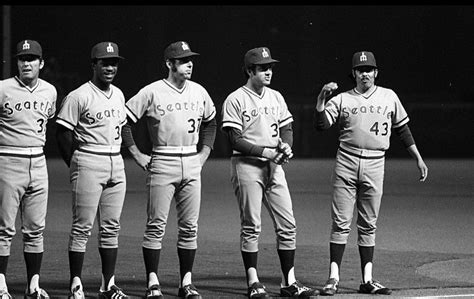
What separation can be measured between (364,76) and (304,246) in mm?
3429

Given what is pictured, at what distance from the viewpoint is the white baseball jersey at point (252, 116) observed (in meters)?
8.23

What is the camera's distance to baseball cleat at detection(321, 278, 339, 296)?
26.6 ft

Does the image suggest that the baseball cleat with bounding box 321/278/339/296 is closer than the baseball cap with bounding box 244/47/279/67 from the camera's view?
Yes

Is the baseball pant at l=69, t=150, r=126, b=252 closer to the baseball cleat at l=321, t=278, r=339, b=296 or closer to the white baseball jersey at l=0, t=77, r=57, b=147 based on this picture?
the white baseball jersey at l=0, t=77, r=57, b=147

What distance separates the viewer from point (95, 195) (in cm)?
780

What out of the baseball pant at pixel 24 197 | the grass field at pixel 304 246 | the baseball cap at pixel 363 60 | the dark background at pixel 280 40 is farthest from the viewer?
the dark background at pixel 280 40

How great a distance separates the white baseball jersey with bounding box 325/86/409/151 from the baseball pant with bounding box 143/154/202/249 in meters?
1.34

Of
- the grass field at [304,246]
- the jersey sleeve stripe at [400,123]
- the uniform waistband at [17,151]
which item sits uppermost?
the jersey sleeve stripe at [400,123]

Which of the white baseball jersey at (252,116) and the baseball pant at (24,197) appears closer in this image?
the baseball pant at (24,197)

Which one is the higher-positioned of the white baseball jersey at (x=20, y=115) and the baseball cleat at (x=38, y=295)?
the white baseball jersey at (x=20, y=115)

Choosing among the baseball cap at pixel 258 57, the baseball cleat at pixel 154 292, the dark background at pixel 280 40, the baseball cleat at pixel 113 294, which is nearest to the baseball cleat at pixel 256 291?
the baseball cleat at pixel 154 292

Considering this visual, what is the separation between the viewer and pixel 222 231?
41.6 feet

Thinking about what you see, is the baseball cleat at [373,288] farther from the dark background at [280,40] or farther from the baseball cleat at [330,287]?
the dark background at [280,40]

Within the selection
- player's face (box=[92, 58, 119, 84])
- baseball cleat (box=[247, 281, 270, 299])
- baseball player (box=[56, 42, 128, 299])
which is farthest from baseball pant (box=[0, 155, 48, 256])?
baseball cleat (box=[247, 281, 270, 299])
